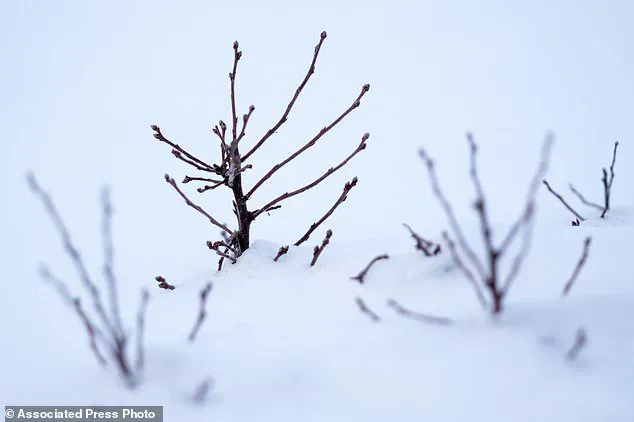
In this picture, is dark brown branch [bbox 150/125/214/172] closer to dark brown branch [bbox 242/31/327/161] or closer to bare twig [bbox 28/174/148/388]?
dark brown branch [bbox 242/31/327/161]

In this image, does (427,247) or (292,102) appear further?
(292,102)

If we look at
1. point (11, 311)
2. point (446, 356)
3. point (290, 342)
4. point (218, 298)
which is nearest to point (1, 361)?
point (11, 311)

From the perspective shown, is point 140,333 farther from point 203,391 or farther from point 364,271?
point 364,271

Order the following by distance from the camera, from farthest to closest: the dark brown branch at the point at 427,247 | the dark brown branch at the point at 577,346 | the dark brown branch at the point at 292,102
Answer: the dark brown branch at the point at 292,102 < the dark brown branch at the point at 427,247 < the dark brown branch at the point at 577,346

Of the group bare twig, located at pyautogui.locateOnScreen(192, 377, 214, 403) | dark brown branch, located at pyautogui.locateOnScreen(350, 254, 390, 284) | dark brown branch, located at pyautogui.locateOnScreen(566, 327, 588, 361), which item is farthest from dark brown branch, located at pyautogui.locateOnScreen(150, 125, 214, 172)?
dark brown branch, located at pyautogui.locateOnScreen(566, 327, 588, 361)

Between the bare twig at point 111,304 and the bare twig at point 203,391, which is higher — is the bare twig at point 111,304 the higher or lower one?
the higher one

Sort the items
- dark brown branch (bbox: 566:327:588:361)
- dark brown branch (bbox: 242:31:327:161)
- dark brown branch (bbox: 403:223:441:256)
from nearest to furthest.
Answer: dark brown branch (bbox: 566:327:588:361), dark brown branch (bbox: 403:223:441:256), dark brown branch (bbox: 242:31:327:161)

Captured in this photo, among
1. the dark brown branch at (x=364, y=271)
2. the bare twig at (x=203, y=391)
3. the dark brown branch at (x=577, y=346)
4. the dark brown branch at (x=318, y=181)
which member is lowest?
the dark brown branch at (x=577, y=346)

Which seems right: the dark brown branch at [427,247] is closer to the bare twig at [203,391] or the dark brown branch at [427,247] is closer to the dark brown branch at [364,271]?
the dark brown branch at [364,271]

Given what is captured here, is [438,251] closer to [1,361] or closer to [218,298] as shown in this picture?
[218,298]

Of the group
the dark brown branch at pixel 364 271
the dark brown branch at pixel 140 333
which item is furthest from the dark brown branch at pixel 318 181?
the dark brown branch at pixel 140 333

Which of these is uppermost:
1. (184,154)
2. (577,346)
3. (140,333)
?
(184,154)

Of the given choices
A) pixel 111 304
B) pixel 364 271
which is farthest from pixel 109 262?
pixel 364 271

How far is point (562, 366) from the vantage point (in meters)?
1.08
